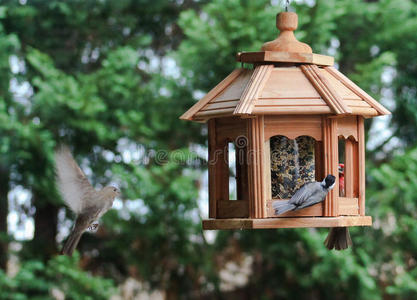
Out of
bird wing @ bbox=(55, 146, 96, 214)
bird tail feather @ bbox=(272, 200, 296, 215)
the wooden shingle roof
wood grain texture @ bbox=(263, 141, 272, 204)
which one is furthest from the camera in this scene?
bird wing @ bbox=(55, 146, 96, 214)

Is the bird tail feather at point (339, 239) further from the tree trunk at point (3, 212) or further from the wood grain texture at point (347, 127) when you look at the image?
the tree trunk at point (3, 212)

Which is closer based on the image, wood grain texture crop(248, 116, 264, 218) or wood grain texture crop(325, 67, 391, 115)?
wood grain texture crop(248, 116, 264, 218)

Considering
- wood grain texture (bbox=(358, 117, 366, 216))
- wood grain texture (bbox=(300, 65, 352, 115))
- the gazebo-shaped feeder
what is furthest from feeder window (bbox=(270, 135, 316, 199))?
wood grain texture (bbox=(300, 65, 352, 115))

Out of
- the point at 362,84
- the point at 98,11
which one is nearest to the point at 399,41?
the point at 362,84

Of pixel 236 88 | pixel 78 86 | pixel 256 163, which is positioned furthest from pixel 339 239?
pixel 78 86

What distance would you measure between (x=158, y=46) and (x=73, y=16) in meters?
1.30

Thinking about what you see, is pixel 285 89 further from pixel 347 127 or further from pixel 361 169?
pixel 361 169

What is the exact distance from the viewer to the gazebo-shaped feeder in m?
2.79

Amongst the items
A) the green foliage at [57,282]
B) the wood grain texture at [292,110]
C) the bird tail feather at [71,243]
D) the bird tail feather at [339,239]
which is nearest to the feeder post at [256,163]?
the wood grain texture at [292,110]

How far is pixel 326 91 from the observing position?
2816 millimetres

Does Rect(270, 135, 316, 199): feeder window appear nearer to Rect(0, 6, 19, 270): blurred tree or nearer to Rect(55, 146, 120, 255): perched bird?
Rect(55, 146, 120, 255): perched bird

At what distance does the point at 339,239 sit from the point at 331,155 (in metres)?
0.58

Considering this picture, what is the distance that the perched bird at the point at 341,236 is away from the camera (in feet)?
10.5

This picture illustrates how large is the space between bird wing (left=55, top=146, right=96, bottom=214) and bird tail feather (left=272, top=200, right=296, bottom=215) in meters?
1.10
